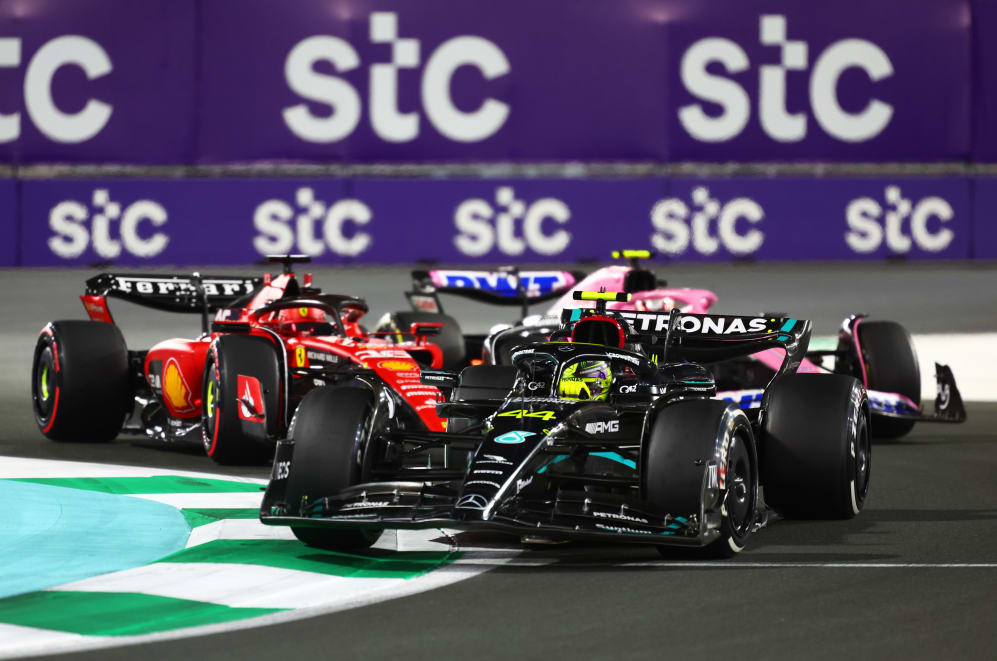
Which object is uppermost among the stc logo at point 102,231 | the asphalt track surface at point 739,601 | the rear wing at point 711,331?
the stc logo at point 102,231

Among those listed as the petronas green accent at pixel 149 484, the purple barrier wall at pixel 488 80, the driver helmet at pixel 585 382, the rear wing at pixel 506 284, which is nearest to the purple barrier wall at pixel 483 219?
the purple barrier wall at pixel 488 80

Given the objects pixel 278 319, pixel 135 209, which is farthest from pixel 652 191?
pixel 278 319

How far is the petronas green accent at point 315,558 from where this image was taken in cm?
819

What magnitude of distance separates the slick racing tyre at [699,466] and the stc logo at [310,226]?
1563cm

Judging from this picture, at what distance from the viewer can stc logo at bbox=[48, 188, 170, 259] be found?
23.6 metres

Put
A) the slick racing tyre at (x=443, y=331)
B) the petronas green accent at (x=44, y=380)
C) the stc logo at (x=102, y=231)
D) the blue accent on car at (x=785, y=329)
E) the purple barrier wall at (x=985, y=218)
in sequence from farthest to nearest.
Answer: the purple barrier wall at (x=985, y=218)
the stc logo at (x=102, y=231)
the slick racing tyre at (x=443, y=331)
the petronas green accent at (x=44, y=380)
the blue accent on car at (x=785, y=329)

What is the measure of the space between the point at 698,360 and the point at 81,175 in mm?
14114

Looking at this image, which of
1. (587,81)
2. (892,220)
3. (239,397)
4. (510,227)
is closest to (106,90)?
(510,227)

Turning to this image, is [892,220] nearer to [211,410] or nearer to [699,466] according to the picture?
[211,410]

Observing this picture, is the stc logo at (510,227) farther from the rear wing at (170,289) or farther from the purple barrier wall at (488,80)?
the rear wing at (170,289)

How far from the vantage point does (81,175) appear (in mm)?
24000

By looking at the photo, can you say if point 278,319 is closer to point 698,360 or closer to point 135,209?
point 698,360

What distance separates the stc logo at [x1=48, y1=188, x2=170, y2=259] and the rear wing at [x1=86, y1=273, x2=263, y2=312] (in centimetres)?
898

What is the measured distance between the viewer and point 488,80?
24.2m
